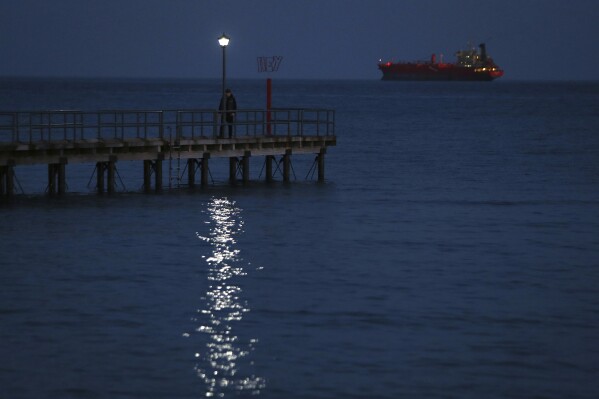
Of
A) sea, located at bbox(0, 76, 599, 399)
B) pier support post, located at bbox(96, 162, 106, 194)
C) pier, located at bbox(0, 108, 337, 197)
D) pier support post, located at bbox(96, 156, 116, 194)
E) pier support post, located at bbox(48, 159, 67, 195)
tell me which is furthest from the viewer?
pier support post, located at bbox(96, 162, 106, 194)

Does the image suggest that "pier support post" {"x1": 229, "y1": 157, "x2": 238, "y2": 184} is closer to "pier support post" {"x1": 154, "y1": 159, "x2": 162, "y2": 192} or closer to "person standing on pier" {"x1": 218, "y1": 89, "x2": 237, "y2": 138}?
"person standing on pier" {"x1": 218, "y1": 89, "x2": 237, "y2": 138}

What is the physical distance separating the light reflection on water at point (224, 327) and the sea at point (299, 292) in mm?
48

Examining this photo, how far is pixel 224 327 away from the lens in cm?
2070

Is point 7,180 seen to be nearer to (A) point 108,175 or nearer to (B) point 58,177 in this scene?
(B) point 58,177

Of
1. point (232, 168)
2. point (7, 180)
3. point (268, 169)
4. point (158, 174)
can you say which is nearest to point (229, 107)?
point (232, 168)

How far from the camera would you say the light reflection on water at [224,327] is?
57.4 ft

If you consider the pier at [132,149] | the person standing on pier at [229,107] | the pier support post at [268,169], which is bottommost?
the pier support post at [268,169]

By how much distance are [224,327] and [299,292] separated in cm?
337

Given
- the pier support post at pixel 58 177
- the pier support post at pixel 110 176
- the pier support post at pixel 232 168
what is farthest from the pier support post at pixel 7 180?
the pier support post at pixel 232 168

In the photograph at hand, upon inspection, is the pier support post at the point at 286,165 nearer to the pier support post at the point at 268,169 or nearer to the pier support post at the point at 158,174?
the pier support post at the point at 268,169

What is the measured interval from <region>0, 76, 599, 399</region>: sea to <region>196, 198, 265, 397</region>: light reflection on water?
0.16 feet

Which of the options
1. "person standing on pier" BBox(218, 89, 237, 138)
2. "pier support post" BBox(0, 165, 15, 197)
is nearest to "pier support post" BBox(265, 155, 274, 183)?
"person standing on pier" BBox(218, 89, 237, 138)

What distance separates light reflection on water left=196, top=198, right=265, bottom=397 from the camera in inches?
689

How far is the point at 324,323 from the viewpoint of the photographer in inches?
830
